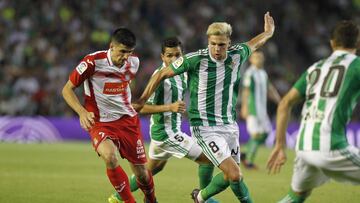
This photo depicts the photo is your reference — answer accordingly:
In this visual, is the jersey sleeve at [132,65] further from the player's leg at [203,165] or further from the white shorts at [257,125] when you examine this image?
the white shorts at [257,125]

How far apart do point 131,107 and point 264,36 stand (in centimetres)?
178

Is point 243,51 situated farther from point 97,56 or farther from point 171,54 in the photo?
point 97,56

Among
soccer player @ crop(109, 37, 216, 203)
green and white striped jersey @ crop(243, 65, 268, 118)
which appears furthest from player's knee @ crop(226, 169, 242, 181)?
green and white striped jersey @ crop(243, 65, 268, 118)

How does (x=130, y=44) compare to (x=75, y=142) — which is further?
(x=75, y=142)

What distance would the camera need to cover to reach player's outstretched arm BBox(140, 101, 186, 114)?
313 inches

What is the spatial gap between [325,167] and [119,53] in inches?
113

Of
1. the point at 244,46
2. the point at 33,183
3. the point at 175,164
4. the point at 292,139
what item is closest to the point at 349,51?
the point at 244,46

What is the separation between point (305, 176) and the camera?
6301mm

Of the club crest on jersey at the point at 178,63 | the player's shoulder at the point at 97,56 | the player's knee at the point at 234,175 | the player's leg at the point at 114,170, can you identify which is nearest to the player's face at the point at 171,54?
the player's shoulder at the point at 97,56

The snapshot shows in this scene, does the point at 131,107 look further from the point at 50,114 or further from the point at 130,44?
the point at 50,114

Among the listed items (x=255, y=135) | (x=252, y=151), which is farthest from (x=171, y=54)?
(x=255, y=135)

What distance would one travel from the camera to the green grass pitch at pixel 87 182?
9.58 metres

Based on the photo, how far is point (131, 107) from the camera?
8.37 metres

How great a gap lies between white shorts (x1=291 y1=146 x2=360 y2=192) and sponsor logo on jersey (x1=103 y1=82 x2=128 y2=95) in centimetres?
263
